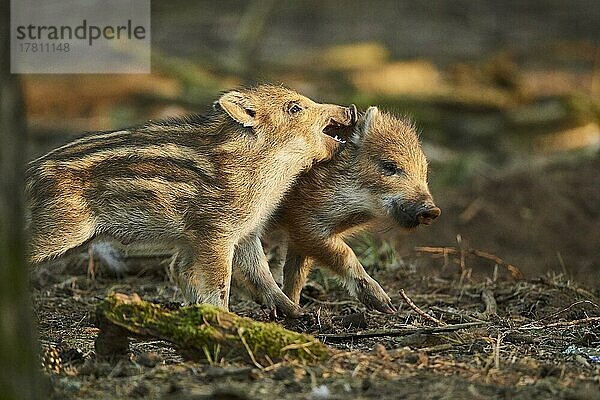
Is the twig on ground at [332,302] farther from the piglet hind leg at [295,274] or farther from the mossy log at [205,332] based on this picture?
the mossy log at [205,332]

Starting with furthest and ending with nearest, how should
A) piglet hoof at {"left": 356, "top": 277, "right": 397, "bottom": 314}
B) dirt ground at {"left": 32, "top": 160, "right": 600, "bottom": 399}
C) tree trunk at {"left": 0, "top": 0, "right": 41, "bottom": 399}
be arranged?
piglet hoof at {"left": 356, "top": 277, "right": 397, "bottom": 314} → dirt ground at {"left": 32, "top": 160, "right": 600, "bottom": 399} → tree trunk at {"left": 0, "top": 0, "right": 41, "bottom": 399}

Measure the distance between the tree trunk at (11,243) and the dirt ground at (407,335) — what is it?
71 cm

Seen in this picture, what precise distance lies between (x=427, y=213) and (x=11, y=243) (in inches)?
116

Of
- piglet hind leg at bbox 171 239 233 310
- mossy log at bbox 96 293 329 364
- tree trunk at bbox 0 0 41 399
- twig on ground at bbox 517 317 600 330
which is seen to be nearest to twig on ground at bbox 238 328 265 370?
mossy log at bbox 96 293 329 364

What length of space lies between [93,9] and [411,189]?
939 centimetres

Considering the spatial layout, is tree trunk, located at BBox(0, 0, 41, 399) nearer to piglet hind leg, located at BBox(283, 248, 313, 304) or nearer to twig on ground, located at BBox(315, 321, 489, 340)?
twig on ground, located at BBox(315, 321, 489, 340)

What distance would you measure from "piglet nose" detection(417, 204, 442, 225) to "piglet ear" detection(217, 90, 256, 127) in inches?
41.3

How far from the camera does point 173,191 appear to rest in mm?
5992


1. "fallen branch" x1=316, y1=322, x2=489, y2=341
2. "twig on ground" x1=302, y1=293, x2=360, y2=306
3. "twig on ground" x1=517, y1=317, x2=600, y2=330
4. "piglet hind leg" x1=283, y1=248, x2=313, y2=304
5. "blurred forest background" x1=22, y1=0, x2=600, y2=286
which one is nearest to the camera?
"fallen branch" x1=316, y1=322, x2=489, y2=341

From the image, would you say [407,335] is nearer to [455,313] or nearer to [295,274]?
[455,313]

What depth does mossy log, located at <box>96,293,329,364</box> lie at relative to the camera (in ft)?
15.2

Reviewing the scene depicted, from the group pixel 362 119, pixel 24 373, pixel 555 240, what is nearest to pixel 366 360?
pixel 24 373

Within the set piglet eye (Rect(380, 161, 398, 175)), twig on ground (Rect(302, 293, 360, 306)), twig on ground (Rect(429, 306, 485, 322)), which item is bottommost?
twig on ground (Rect(302, 293, 360, 306))

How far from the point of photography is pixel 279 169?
6230 mm
